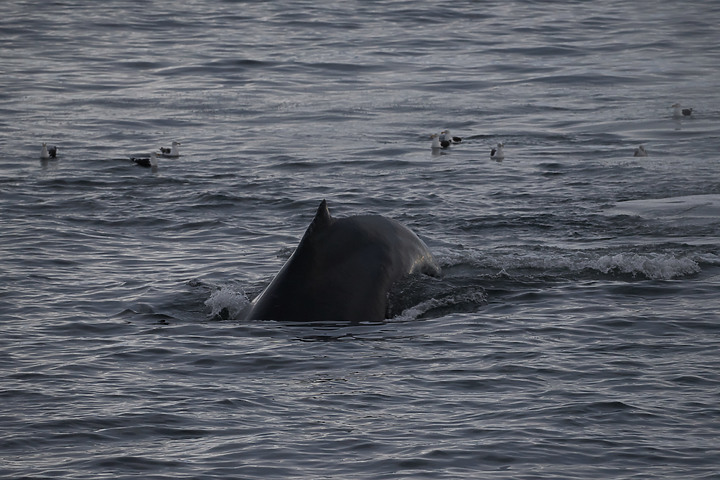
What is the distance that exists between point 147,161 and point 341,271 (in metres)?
12.2

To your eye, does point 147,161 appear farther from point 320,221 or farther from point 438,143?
point 320,221

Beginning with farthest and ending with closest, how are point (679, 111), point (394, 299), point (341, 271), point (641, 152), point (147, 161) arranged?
point (679, 111) < point (147, 161) < point (641, 152) < point (394, 299) < point (341, 271)

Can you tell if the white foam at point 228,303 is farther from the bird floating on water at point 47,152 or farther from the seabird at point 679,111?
the seabird at point 679,111

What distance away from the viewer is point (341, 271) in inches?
401

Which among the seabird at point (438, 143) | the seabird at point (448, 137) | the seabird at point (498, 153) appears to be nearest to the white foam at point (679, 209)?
the seabird at point (498, 153)

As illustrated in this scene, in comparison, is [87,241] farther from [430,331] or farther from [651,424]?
[651,424]

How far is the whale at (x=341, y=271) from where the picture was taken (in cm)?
1014

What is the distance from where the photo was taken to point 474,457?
315 inches

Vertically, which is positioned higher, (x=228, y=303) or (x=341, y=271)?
(x=341, y=271)

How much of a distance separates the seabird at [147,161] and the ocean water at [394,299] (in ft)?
1.11

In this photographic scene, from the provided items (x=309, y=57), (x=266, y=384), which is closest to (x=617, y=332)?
(x=266, y=384)

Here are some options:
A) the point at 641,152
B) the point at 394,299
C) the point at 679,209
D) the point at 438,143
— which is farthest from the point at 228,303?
the point at 438,143

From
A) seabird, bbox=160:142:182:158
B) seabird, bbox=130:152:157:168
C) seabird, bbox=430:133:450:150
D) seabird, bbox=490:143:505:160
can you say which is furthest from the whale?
seabird, bbox=160:142:182:158

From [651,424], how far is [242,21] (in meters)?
41.1
